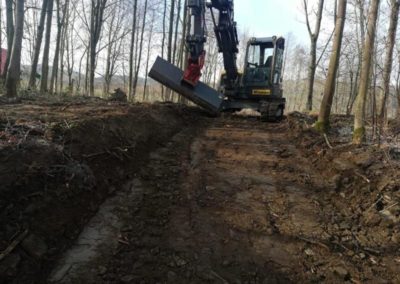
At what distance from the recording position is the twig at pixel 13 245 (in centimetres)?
350

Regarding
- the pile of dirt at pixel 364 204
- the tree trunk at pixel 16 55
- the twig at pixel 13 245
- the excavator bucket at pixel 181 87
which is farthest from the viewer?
the excavator bucket at pixel 181 87

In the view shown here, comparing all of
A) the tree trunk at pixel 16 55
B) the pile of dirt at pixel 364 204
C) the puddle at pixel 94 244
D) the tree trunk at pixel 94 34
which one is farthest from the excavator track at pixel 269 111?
the tree trunk at pixel 94 34

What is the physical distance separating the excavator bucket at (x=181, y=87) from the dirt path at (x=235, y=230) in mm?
5315

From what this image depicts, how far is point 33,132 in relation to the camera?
5293 millimetres

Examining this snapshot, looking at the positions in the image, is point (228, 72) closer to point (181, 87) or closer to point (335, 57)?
point (181, 87)

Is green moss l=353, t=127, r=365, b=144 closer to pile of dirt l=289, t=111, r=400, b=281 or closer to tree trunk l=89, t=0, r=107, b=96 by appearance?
pile of dirt l=289, t=111, r=400, b=281

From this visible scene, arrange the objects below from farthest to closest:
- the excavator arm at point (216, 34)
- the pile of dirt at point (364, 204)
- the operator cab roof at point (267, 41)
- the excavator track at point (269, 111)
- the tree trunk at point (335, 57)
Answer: the operator cab roof at point (267, 41) < the excavator track at point (269, 111) < the excavator arm at point (216, 34) < the tree trunk at point (335, 57) < the pile of dirt at point (364, 204)

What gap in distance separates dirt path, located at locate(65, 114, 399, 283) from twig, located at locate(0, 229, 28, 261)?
30.7 inches

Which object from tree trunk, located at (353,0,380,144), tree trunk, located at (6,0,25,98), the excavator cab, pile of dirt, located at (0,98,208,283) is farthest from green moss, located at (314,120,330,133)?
tree trunk, located at (6,0,25,98)

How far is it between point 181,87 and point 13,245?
31.1 feet

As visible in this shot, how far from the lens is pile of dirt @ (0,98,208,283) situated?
3.71 metres

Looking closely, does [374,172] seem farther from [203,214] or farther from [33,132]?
[33,132]

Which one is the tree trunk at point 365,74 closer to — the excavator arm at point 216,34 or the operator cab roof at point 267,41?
the excavator arm at point 216,34

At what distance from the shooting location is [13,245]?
3617 millimetres
